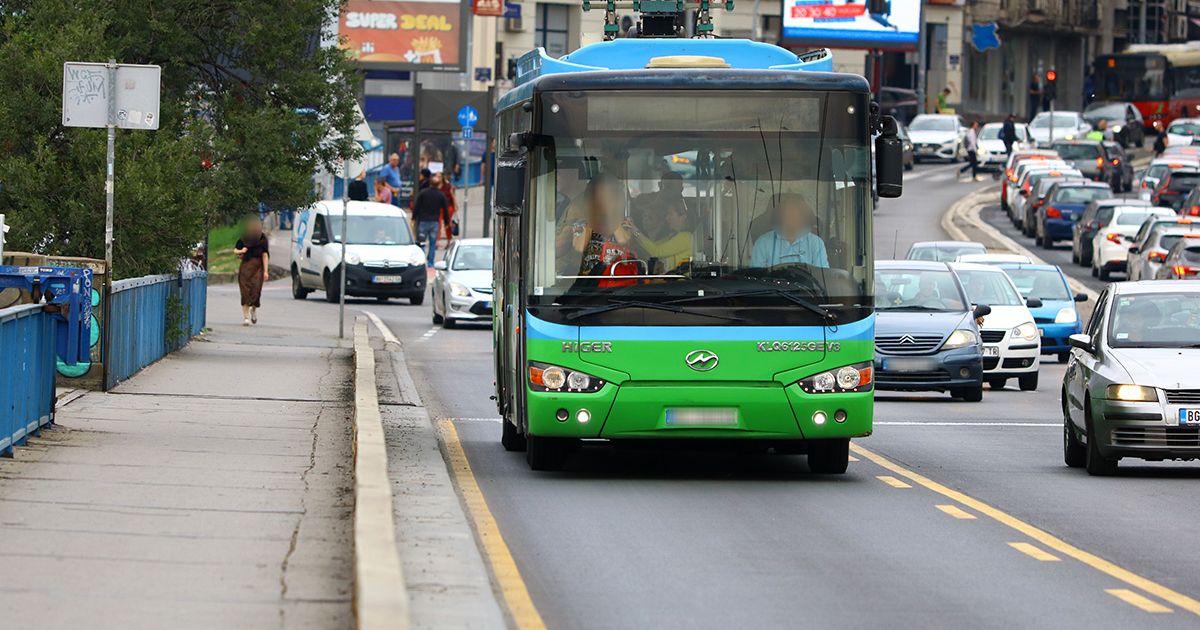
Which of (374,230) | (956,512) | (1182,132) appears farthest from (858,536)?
(1182,132)

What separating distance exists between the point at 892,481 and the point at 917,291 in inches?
386

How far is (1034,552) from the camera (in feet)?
39.7

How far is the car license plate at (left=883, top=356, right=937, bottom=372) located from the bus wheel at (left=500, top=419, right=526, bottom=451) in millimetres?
7770

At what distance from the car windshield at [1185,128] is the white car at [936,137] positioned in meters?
7.90

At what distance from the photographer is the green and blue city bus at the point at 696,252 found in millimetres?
14836

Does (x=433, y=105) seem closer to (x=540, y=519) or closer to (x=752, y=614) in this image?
(x=540, y=519)

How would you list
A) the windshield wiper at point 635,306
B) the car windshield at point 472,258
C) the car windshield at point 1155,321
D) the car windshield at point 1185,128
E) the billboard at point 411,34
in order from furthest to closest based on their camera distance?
the car windshield at point 1185,128
the billboard at point 411,34
the car windshield at point 472,258
the car windshield at point 1155,321
the windshield wiper at point 635,306

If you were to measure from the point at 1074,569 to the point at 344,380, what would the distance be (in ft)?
43.7

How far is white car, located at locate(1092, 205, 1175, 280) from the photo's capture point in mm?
48281

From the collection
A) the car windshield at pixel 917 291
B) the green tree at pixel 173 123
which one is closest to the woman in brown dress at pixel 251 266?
the green tree at pixel 173 123

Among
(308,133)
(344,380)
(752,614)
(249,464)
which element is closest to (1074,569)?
(752,614)

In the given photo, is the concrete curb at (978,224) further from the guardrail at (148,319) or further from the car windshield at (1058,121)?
the guardrail at (148,319)

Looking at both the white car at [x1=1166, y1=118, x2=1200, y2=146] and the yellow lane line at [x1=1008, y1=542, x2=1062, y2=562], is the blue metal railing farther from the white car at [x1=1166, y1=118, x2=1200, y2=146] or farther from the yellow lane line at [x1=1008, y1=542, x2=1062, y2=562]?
the white car at [x1=1166, y1=118, x2=1200, y2=146]

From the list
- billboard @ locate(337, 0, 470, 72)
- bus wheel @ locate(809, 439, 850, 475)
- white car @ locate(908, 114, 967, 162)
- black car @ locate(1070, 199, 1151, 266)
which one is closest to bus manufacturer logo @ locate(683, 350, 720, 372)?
bus wheel @ locate(809, 439, 850, 475)
